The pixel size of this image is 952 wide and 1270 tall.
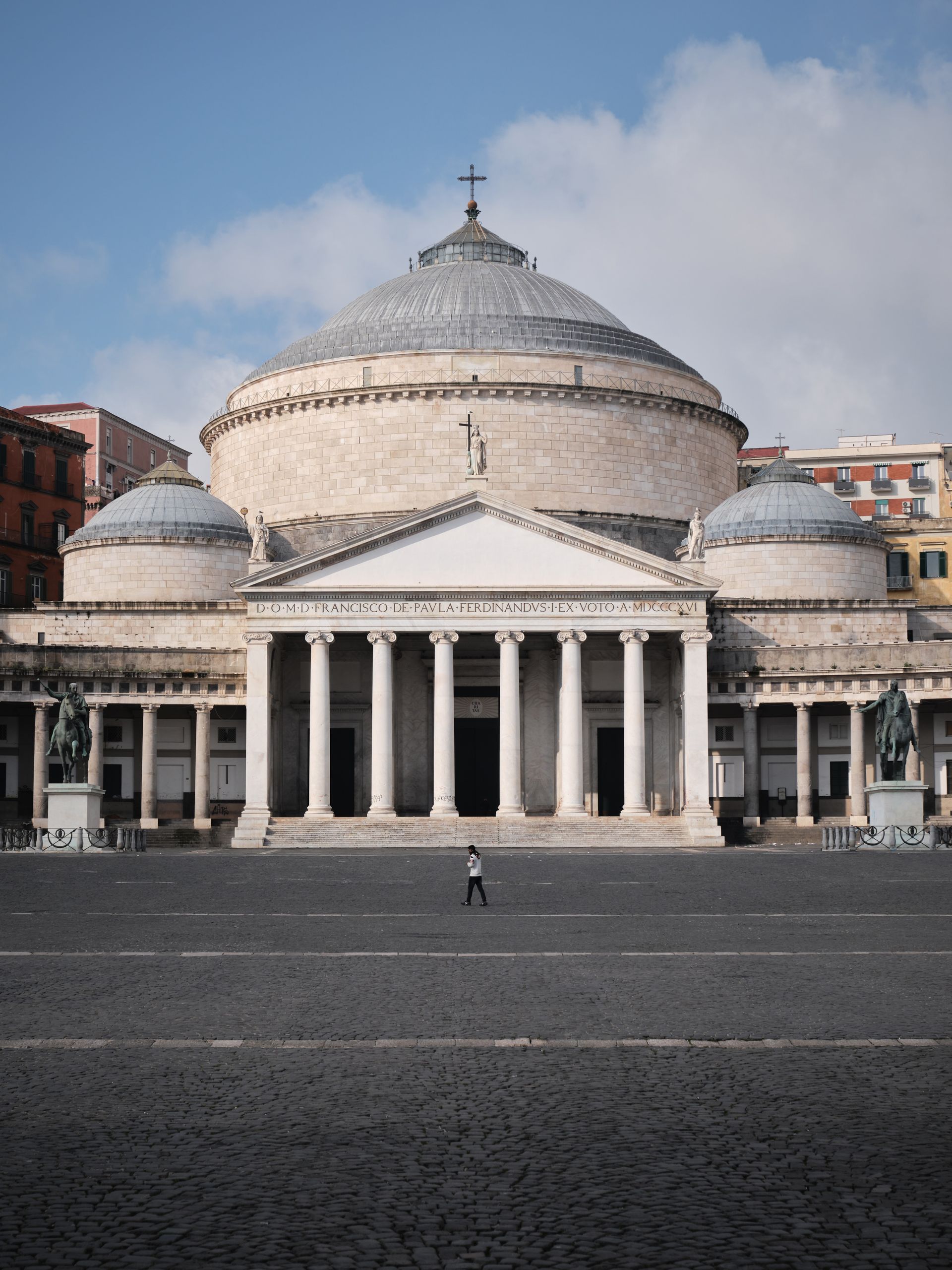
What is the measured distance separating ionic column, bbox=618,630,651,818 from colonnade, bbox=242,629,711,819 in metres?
0.03

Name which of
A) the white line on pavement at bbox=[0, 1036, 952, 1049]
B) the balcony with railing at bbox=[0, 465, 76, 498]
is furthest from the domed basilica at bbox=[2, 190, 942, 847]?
the white line on pavement at bbox=[0, 1036, 952, 1049]

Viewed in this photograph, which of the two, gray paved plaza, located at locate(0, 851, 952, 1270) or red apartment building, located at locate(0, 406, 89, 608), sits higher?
red apartment building, located at locate(0, 406, 89, 608)

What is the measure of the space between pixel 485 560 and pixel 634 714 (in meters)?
7.65

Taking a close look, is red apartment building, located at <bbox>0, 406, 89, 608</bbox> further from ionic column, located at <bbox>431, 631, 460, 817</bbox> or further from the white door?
ionic column, located at <bbox>431, 631, 460, 817</bbox>

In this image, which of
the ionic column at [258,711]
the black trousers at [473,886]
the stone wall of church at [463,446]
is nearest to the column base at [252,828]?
the ionic column at [258,711]

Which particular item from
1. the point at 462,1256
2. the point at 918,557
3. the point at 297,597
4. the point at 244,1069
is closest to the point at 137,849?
the point at 297,597

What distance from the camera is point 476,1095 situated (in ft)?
38.4

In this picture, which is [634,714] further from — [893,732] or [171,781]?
[171,781]

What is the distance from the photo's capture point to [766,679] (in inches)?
2406

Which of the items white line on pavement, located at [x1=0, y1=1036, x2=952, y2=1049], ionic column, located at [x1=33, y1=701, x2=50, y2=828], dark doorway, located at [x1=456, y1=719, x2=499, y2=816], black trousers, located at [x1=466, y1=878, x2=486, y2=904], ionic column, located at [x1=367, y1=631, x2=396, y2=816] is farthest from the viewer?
dark doorway, located at [x1=456, y1=719, x2=499, y2=816]

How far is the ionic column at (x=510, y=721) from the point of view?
185 feet

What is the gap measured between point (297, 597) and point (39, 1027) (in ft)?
139

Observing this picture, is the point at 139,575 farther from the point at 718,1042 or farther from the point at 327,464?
the point at 718,1042

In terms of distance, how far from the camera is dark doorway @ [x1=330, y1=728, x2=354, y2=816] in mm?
61781
